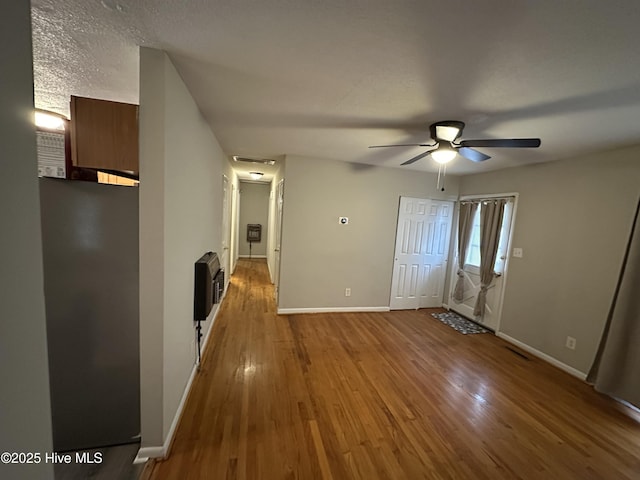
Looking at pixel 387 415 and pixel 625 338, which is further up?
pixel 625 338

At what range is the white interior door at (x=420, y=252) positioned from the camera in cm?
430

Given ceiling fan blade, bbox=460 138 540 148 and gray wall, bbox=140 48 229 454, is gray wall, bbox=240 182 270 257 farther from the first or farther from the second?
ceiling fan blade, bbox=460 138 540 148

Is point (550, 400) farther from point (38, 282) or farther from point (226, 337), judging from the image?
point (38, 282)

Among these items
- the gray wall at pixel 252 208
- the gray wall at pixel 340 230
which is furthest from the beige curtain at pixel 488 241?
the gray wall at pixel 252 208

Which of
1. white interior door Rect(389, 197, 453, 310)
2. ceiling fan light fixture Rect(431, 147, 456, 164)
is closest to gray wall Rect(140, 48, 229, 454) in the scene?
ceiling fan light fixture Rect(431, 147, 456, 164)

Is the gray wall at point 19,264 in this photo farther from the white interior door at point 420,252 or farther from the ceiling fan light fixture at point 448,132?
the white interior door at point 420,252

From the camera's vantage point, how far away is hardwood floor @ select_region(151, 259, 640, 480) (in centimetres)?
162

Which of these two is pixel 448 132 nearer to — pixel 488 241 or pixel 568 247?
pixel 568 247

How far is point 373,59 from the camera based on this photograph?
1358 millimetres

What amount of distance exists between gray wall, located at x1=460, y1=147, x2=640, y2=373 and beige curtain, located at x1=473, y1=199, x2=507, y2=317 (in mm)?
228

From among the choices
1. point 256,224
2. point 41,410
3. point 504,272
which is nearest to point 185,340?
point 41,410

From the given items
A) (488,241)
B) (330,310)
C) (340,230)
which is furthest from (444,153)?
(330,310)

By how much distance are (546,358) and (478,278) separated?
131cm

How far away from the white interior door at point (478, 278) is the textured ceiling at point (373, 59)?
1557 millimetres
